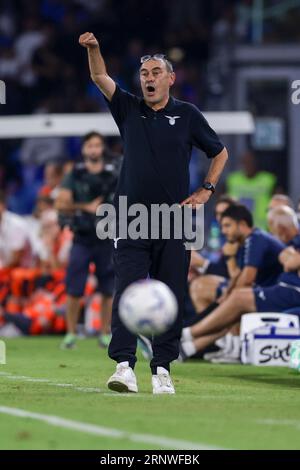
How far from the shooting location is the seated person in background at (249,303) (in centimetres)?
1459

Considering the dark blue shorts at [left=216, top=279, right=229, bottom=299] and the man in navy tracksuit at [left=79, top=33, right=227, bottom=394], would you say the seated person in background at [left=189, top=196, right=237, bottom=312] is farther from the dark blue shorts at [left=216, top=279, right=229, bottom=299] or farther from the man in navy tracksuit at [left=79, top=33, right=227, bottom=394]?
the man in navy tracksuit at [left=79, top=33, right=227, bottom=394]

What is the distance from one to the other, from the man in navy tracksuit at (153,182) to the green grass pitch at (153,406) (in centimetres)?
30

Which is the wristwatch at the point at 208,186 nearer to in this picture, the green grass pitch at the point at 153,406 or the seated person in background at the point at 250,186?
the green grass pitch at the point at 153,406

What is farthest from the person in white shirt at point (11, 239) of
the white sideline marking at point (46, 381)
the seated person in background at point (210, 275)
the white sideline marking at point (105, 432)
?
the white sideline marking at point (105, 432)

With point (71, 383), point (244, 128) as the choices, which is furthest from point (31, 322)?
point (71, 383)

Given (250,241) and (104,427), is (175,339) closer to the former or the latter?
(104,427)

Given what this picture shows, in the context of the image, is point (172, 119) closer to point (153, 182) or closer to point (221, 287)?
point (153, 182)

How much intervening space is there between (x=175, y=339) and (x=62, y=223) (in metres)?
6.46

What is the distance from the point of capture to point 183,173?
11.1 m

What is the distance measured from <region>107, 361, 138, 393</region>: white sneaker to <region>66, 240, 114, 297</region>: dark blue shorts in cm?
606

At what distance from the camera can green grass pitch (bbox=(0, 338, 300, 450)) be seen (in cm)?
815

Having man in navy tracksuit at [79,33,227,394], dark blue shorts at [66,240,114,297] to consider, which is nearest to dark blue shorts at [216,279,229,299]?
dark blue shorts at [66,240,114,297]

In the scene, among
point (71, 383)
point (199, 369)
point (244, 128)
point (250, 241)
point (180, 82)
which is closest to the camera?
point (71, 383)

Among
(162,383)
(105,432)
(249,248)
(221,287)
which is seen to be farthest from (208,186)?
(221,287)
